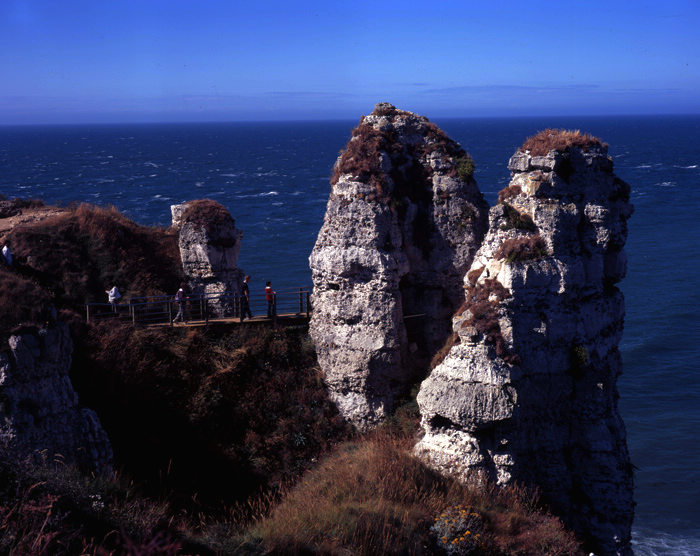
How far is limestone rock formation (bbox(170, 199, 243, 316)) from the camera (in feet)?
101

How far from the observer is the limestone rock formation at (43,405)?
17125 millimetres

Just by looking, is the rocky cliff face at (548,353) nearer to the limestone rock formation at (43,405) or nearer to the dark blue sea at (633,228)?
the limestone rock formation at (43,405)

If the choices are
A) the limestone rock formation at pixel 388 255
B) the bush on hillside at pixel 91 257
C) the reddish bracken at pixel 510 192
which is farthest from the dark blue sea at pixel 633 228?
the bush on hillside at pixel 91 257

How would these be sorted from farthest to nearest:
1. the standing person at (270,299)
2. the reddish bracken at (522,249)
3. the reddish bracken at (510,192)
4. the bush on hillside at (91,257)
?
the bush on hillside at (91,257) < the standing person at (270,299) < the reddish bracken at (510,192) < the reddish bracken at (522,249)

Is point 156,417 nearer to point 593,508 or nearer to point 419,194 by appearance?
point 419,194

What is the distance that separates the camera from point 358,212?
2478 centimetres

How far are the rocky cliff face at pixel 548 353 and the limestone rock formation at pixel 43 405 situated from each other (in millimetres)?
9429

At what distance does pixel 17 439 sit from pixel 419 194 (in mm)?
15830

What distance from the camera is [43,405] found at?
702 inches

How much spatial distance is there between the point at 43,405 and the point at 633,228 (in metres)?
81.1

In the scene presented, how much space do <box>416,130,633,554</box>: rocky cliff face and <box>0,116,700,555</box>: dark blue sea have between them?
15.4 meters

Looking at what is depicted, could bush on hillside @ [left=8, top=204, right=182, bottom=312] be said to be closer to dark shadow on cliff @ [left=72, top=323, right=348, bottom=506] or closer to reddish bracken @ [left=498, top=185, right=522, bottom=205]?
dark shadow on cliff @ [left=72, top=323, right=348, bottom=506]

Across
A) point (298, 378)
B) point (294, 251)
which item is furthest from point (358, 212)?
point (294, 251)

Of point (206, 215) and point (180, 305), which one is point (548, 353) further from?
point (206, 215)
